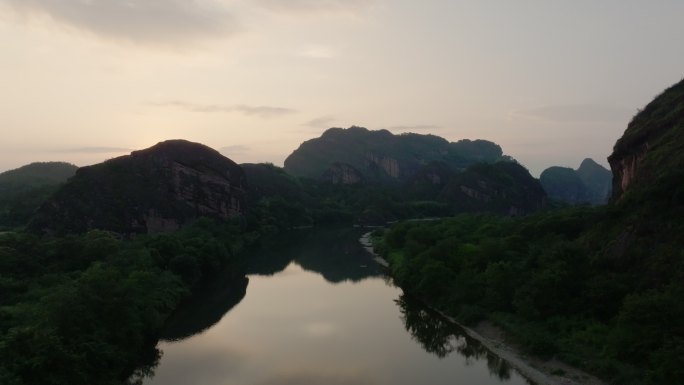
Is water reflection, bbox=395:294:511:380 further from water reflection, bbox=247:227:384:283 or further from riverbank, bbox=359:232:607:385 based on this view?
water reflection, bbox=247:227:384:283

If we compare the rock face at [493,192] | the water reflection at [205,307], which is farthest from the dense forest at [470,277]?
the rock face at [493,192]

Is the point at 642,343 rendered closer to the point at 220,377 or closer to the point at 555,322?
the point at 555,322

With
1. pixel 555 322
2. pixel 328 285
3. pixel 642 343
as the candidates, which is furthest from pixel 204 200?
pixel 642 343

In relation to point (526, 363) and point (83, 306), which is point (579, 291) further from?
point (83, 306)

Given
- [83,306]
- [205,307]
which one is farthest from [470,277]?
[83,306]

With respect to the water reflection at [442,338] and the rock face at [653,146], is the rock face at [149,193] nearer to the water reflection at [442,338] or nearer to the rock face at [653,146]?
the water reflection at [442,338]

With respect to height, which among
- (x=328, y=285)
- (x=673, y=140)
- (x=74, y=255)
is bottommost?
(x=328, y=285)
